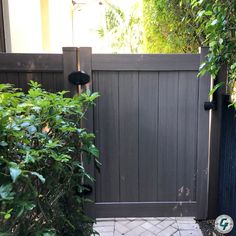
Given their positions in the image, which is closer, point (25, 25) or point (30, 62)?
point (30, 62)

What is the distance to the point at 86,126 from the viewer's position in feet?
8.44

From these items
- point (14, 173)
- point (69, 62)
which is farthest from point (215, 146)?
point (14, 173)

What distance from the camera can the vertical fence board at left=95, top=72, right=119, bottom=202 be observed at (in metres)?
2.53

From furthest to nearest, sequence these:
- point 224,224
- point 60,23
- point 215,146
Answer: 1. point 60,23
2. point 215,146
3. point 224,224

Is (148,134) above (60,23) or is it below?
below

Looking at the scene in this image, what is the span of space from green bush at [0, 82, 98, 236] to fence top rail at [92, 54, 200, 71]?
0.76m

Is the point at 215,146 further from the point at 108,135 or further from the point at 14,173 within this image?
the point at 14,173

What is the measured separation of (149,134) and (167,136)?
0.17m

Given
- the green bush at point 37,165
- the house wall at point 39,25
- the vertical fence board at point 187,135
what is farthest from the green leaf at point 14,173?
the house wall at point 39,25

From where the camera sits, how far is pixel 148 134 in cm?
258

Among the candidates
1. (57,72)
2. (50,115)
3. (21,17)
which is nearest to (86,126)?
(57,72)

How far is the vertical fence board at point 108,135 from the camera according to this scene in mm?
2529

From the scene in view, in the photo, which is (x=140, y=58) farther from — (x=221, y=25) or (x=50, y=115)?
(x=50, y=115)

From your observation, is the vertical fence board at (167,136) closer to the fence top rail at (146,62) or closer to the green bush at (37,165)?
the fence top rail at (146,62)
